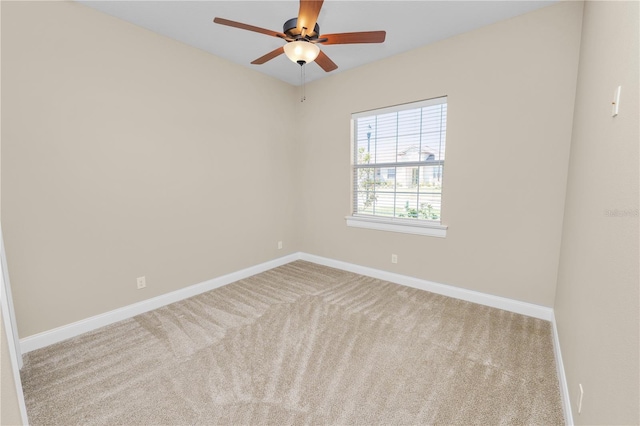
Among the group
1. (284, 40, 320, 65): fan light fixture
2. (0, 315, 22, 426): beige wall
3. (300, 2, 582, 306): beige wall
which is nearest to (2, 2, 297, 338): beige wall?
(0, 315, 22, 426): beige wall

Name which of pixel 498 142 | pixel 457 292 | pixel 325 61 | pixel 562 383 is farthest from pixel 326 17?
pixel 562 383

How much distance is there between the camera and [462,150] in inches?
115

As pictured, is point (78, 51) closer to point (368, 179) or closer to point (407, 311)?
point (368, 179)

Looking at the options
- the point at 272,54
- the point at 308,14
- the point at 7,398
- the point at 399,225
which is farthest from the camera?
the point at 399,225

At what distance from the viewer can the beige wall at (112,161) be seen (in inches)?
83.0

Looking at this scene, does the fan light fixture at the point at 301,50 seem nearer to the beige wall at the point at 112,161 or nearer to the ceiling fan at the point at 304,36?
the ceiling fan at the point at 304,36

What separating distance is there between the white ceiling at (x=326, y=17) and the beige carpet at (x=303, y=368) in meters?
A: 2.81

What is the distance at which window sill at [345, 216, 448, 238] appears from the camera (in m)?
3.17

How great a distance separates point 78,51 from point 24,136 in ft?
2.73

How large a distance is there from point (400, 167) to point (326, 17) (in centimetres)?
183

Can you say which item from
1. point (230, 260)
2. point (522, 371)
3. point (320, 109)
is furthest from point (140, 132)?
point (522, 371)

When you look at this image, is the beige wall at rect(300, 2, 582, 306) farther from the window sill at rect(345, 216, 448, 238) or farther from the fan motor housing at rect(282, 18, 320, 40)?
the fan motor housing at rect(282, 18, 320, 40)

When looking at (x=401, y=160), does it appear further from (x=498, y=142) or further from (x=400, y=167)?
(x=498, y=142)

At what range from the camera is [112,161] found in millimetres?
2543
